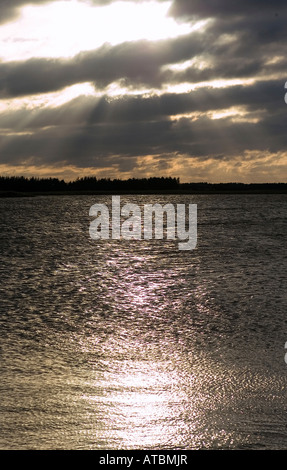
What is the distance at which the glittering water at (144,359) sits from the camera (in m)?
7.16

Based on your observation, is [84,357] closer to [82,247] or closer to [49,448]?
[49,448]

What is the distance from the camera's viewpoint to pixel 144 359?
10.9 meters

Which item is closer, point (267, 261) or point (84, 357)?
point (84, 357)

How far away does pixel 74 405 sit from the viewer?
8.10 meters

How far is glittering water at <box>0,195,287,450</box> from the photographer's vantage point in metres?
7.16

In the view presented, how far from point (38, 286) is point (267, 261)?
12134mm

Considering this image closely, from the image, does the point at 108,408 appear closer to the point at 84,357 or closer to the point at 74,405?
the point at 74,405

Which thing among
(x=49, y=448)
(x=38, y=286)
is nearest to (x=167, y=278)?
(x=38, y=286)

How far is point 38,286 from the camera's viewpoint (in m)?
20.9
